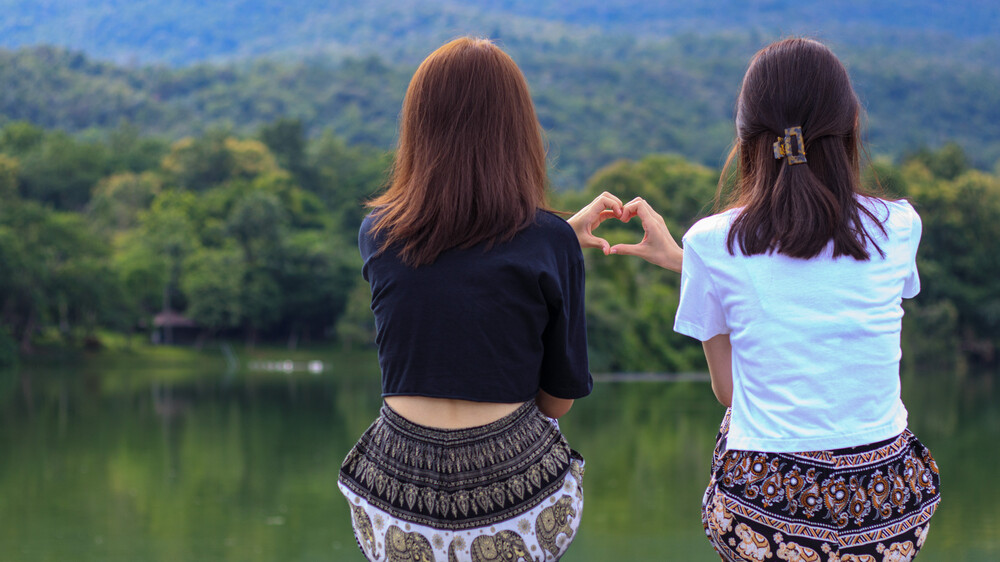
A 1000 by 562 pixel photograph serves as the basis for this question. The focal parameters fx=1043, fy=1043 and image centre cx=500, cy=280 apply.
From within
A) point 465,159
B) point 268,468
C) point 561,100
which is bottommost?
point 561,100

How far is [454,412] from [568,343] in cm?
25

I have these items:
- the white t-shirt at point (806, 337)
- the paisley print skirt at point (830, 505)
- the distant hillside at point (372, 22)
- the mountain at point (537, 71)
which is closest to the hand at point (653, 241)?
the white t-shirt at point (806, 337)

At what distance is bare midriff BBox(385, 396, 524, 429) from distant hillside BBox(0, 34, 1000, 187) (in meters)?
69.0

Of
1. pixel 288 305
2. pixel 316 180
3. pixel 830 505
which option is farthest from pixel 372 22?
pixel 830 505

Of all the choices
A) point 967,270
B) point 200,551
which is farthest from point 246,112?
point 200,551

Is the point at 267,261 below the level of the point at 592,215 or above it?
below

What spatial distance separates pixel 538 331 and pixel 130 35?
178 metres

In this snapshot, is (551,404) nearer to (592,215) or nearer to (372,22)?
(592,215)

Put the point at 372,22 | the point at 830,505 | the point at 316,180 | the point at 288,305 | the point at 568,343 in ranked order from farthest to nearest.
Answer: the point at 372,22 → the point at 316,180 → the point at 288,305 → the point at 568,343 → the point at 830,505

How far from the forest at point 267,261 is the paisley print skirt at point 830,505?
28.2 metres

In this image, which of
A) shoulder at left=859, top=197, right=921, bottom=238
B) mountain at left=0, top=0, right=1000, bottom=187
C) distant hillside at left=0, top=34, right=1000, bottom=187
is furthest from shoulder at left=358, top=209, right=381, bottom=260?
distant hillside at left=0, top=34, right=1000, bottom=187

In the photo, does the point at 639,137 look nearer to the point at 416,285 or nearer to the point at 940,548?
the point at 940,548

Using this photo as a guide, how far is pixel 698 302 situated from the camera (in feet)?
6.16

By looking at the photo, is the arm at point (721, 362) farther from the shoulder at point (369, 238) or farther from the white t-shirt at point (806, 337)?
the shoulder at point (369, 238)
